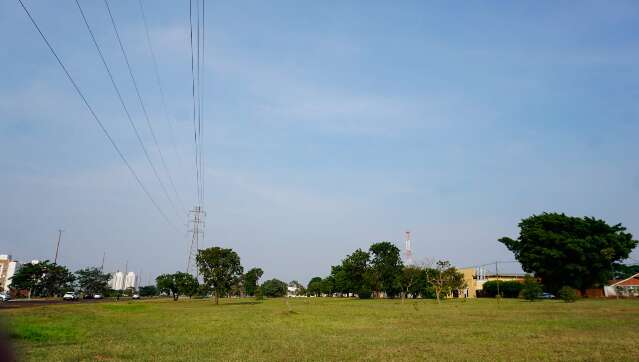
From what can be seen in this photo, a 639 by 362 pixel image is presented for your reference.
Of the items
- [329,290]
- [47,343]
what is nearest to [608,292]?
[47,343]

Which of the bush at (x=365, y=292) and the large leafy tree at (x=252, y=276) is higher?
the large leafy tree at (x=252, y=276)

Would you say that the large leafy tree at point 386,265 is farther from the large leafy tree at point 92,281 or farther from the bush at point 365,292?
the large leafy tree at point 92,281

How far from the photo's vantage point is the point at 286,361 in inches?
600

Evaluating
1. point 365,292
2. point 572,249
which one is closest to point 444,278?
point 572,249

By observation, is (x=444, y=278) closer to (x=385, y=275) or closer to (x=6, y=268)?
(x=385, y=275)

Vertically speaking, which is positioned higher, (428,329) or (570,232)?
(570,232)

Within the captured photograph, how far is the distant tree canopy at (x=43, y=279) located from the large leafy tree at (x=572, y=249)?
366 ft

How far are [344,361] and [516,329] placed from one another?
15175mm

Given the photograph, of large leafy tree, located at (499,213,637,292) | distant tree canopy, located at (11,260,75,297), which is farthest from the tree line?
distant tree canopy, located at (11,260,75,297)

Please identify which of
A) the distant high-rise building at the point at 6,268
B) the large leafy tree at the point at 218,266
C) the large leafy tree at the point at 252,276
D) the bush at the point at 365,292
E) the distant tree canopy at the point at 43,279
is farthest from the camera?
the distant high-rise building at the point at 6,268

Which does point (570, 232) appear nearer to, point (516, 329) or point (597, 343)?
point (516, 329)

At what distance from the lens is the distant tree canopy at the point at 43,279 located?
106 meters

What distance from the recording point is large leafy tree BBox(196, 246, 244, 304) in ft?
240

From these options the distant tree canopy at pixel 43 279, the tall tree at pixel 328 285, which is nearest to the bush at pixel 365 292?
the tall tree at pixel 328 285
